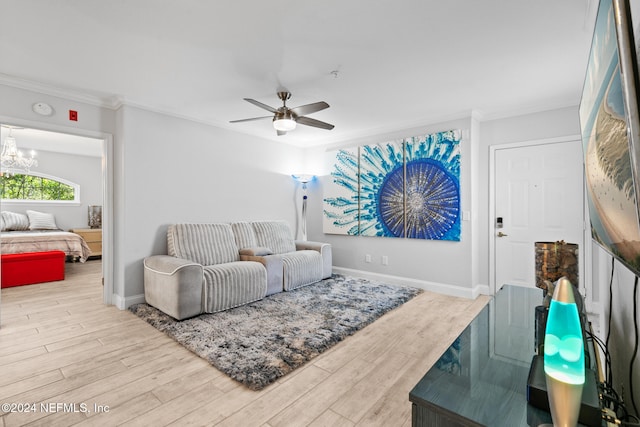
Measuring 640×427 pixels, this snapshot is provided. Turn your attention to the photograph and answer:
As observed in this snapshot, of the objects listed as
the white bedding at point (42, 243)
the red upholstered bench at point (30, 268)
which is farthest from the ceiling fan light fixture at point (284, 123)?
the white bedding at point (42, 243)

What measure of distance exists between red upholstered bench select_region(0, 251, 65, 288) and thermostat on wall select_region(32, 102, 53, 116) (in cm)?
268

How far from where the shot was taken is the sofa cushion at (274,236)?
4586 mm

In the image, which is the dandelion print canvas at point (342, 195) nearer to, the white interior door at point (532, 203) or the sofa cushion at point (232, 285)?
the sofa cushion at point (232, 285)

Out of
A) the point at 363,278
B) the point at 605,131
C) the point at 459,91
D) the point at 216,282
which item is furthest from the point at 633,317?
the point at 363,278

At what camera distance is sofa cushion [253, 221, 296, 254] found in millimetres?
4586

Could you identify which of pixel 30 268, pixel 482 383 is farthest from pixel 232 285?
pixel 30 268

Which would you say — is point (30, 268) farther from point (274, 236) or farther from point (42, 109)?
point (274, 236)

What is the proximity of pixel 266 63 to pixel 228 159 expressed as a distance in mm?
2155

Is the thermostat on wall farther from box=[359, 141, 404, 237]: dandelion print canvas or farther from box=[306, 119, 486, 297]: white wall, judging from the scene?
box=[359, 141, 404, 237]: dandelion print canvas

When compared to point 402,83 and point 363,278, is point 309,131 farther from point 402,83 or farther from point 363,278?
point 363,278

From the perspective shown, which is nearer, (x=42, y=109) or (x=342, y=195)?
(x=42, y=109)

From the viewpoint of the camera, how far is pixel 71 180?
7.06 m

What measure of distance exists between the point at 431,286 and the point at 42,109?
499 cm

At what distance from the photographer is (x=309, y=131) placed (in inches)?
185
